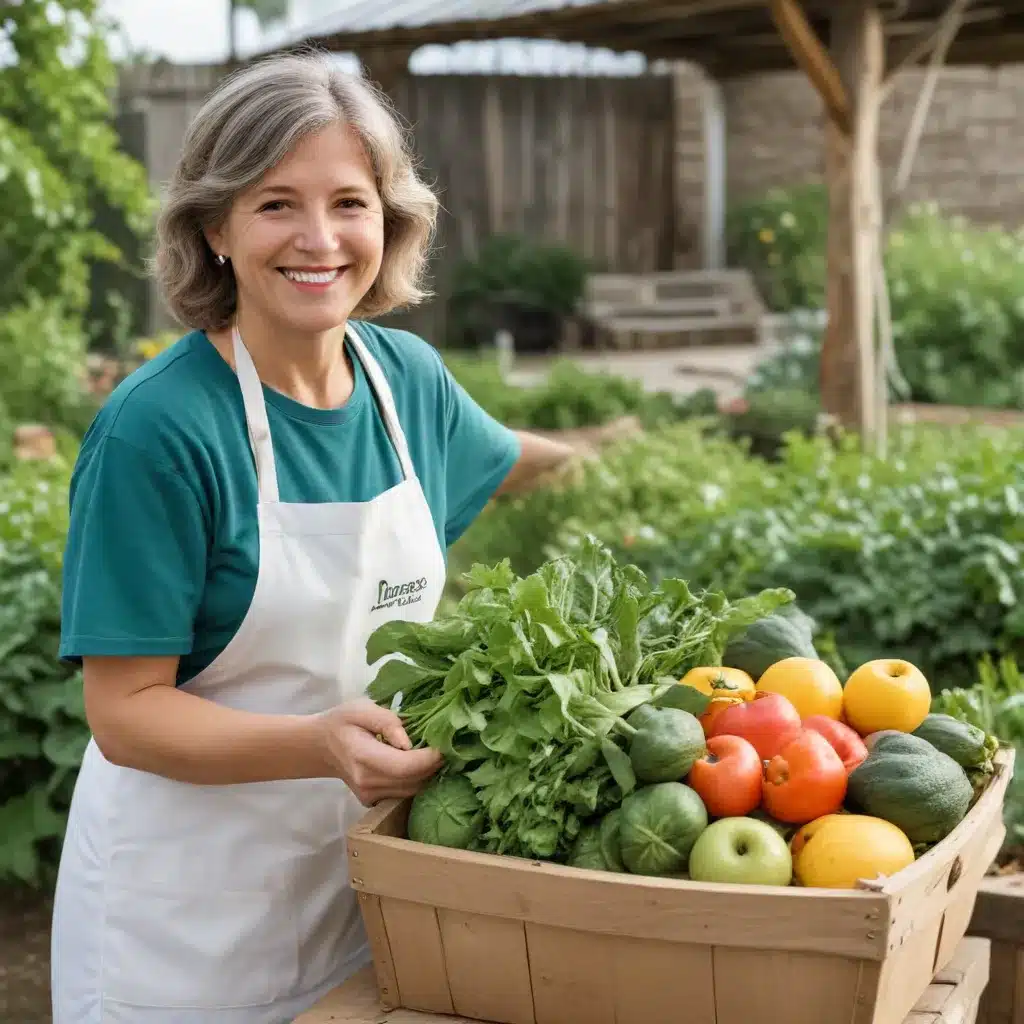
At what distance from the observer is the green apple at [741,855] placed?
4.89ft

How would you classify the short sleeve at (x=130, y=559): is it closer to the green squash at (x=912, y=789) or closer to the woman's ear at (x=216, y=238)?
the woman's ear at (x=216, y=238)

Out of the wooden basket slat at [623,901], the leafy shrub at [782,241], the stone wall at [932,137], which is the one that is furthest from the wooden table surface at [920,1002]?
the stone wall at [932,137]

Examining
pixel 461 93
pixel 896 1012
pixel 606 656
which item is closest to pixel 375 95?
pixel 606 656

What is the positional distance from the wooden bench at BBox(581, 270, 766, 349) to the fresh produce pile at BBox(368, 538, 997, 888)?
11.6 m

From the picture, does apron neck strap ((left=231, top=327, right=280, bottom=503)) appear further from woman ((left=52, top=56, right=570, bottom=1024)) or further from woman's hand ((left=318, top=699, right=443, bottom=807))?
woman's hand ((left=318, top=699, right=443, bottom=807))

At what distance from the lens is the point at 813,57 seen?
6184 mm

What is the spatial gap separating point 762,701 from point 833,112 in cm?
527

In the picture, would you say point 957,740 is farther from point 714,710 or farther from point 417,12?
point 417,12

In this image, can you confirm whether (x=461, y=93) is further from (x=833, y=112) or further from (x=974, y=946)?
(x=974, y=946)

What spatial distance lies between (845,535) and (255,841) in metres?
2.52

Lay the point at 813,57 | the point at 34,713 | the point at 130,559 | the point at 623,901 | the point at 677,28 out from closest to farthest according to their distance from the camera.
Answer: the point at 623,901
the point at 130,559
the point at 34,713
the point at 813,57
the point at 677,28

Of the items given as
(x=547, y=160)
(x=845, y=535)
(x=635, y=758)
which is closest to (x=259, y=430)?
(x=635, y=758)

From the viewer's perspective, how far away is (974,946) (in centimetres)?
193

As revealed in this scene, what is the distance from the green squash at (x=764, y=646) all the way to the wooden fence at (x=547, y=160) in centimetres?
1157
